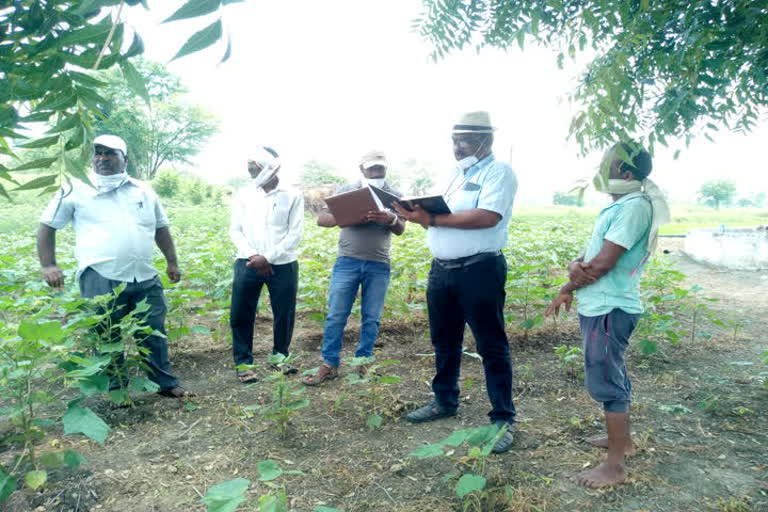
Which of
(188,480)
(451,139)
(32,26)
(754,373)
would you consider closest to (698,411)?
(754,373)

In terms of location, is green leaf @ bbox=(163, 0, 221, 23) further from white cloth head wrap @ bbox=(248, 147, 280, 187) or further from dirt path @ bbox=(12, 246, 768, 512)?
white cloth head wrap @ bbox=(248, 147, 280, 187)

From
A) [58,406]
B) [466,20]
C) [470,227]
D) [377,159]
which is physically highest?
[466,20]

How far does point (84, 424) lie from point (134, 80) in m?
1.80

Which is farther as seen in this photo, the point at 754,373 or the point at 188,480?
the point at 754,373

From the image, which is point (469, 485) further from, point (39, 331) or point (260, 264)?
point (260, 264)

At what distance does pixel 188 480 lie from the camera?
98.0 inches

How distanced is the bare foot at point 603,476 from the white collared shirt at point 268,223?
242 cm

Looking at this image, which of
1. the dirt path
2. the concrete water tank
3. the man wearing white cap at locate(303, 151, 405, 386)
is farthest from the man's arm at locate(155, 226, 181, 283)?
the concrete water tank

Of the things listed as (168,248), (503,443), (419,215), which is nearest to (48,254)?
(168,248)

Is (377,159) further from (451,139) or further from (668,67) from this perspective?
(668,67)

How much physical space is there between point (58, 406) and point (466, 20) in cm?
334

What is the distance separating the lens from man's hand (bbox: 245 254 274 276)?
12.0 ft

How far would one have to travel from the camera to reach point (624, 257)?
2367mm

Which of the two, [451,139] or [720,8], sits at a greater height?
[720,8]
